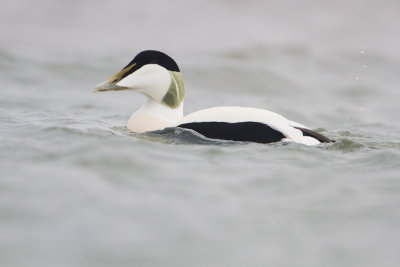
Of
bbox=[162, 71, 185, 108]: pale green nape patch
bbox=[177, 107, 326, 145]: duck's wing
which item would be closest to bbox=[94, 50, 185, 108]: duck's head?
bbox=[162, 71, 185, 108]: pale green nape patch

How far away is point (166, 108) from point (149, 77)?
25 cm

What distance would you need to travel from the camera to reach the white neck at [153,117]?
16.6 ft

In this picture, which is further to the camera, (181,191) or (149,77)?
Result: (149,77)

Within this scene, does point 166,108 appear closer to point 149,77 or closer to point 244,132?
point 149,77

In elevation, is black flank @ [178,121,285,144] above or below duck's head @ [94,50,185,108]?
below

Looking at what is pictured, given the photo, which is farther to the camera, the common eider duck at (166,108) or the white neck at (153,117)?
the white neck at (153,117)

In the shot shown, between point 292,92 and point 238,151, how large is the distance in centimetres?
488

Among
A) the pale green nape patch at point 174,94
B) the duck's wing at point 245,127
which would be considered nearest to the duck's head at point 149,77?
the pale green nape patch at point 174,94

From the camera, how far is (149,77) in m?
5.08

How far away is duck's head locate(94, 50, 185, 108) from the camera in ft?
16.6

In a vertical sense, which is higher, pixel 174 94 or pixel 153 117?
pixel 174 94

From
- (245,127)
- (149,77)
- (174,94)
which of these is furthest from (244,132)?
(149,77)

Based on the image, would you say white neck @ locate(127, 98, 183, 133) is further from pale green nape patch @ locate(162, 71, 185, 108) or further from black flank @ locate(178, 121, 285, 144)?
black flank @ locate(178, 121, 285, 144)

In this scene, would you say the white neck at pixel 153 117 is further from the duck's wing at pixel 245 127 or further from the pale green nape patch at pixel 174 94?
the duck's wing at pixel 245 127
